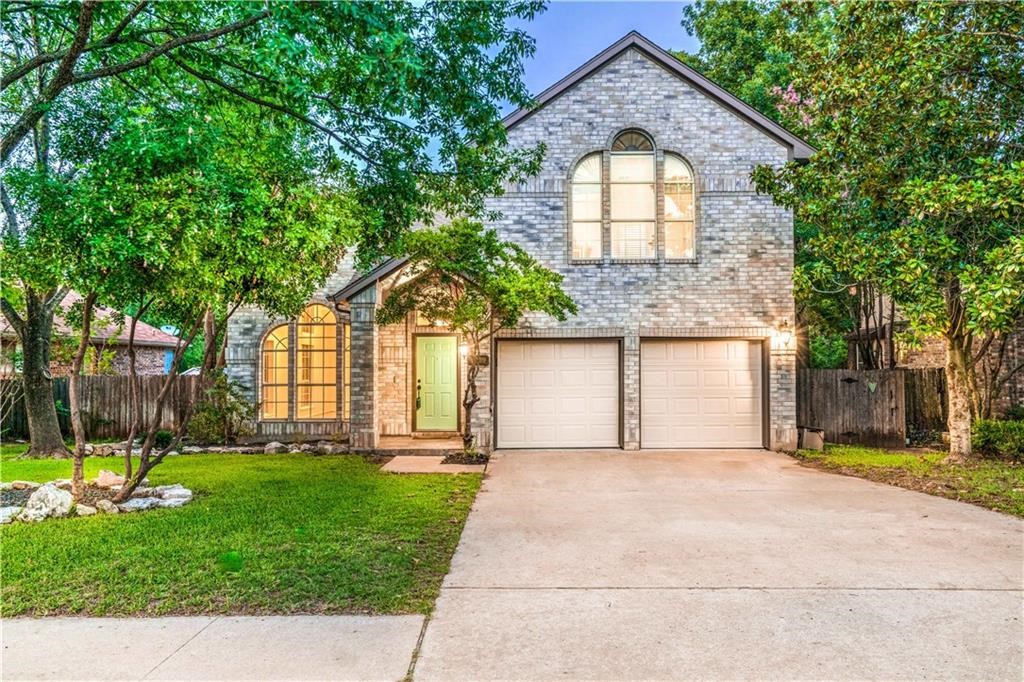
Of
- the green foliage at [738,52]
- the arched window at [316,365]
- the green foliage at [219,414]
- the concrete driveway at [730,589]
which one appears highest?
the green foliage at [738,52]

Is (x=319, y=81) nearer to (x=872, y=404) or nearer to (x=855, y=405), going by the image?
(x=855, y=405)

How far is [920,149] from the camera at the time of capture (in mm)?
8859

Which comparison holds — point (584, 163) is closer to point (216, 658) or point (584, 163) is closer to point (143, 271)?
point (143, 271)

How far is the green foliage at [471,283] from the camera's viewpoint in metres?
8.95

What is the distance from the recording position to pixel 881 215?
9805 mm

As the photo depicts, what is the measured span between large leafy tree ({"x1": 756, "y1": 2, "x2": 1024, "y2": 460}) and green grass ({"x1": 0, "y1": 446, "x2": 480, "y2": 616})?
719 centimetres

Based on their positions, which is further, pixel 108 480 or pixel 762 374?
pixel 762 374

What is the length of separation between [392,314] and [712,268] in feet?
20.3

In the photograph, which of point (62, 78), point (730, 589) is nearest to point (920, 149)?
point (730, 589)

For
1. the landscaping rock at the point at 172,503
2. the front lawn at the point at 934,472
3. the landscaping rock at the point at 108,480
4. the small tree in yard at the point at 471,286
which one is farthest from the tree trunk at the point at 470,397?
the front lawn at the point at 934,472

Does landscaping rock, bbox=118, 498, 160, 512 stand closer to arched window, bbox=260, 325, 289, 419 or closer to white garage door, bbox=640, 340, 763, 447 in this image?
arched window, bbox=260, 325, 289, 419

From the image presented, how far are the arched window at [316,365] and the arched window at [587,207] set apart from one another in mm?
Answer: 5620

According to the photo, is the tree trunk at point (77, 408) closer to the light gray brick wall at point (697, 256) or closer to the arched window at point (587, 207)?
the light gray brick wall at point (697, 256)

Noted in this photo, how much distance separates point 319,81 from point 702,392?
8779 millimetres
